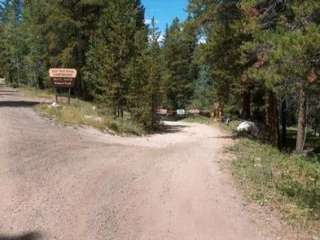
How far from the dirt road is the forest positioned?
369cm

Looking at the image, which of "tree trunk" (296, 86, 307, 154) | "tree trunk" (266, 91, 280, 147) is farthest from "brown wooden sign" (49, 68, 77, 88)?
"tree trunk" (296, 86, 307, 154)

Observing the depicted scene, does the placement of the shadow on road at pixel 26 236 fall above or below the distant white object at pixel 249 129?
below

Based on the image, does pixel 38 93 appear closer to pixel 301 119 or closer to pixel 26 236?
pixel 301 119

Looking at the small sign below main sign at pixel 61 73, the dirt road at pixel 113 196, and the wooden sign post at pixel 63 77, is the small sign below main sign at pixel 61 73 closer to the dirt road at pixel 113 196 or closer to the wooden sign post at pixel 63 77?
the wooden sign post at pixel 63 77

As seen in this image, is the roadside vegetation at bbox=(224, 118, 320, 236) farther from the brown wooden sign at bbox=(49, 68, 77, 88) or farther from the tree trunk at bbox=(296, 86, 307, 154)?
the brown wooden sign at bbox=(49, 68, 77, 88)

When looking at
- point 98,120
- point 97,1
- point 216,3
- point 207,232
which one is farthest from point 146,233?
point 97,1

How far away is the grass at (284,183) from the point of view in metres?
10.1

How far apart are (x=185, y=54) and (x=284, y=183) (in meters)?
56.1

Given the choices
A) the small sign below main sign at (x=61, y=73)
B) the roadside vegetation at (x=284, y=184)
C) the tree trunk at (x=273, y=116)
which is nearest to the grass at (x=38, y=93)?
the small sign below main sign at (x=61, y=73)

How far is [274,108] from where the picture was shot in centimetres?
2512

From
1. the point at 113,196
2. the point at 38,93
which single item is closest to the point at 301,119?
the point at 113,196

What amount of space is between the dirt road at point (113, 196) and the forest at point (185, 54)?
3.69 meters

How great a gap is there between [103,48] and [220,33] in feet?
20.0

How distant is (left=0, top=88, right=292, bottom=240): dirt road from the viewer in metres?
8.22
